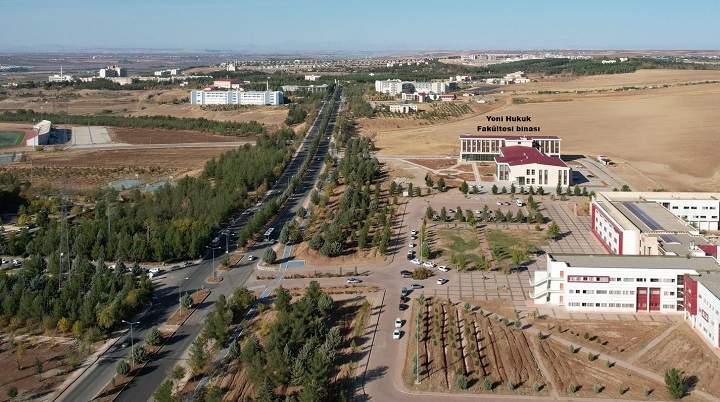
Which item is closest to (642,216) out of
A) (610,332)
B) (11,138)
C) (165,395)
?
(610,332)

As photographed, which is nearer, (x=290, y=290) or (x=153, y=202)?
(x=290, y=290)

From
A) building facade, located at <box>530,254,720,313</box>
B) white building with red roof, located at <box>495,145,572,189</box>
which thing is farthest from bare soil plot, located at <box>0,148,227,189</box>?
building facade, located at <box>530,254,720,313</box>

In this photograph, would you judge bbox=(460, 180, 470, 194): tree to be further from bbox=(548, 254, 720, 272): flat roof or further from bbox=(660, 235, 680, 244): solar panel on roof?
bbox=(548, 254, 720, 272): flat roof

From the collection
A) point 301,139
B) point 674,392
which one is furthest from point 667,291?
point 301,139

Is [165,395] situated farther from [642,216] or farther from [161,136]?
[161,136]

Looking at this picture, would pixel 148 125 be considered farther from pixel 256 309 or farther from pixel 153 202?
pixel 256 309

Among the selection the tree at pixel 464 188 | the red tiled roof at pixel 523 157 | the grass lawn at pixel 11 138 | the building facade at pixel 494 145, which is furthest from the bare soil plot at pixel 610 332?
the grass lawn at pixel 11 138

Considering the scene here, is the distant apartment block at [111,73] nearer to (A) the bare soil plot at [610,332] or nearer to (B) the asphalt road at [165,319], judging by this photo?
(B) the asphalt road at [165,319]
